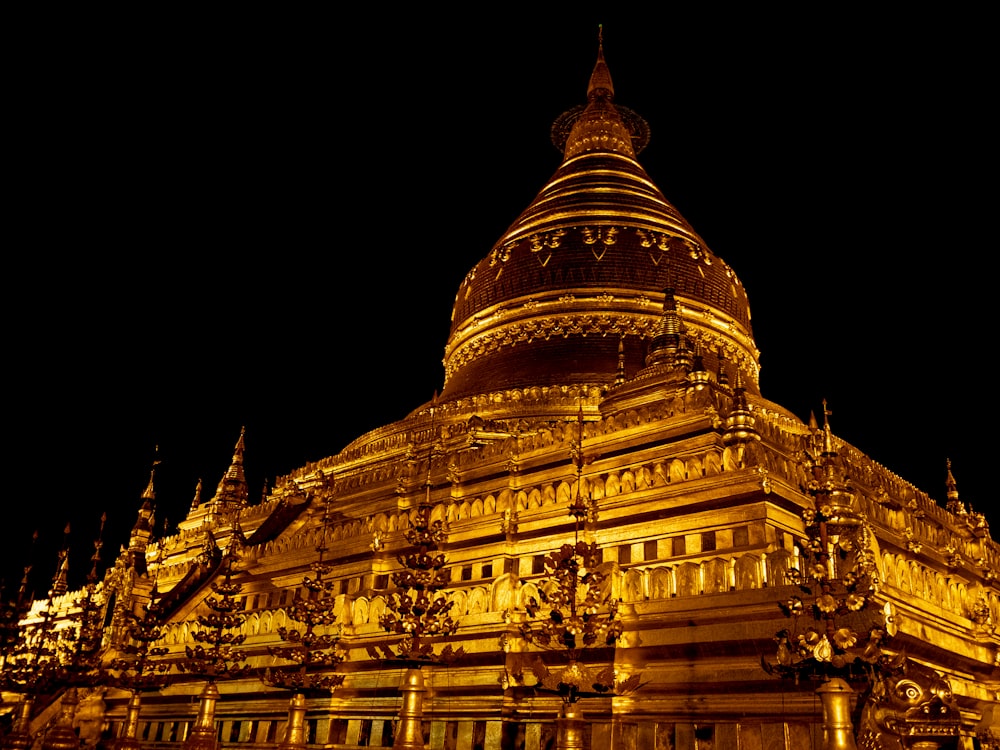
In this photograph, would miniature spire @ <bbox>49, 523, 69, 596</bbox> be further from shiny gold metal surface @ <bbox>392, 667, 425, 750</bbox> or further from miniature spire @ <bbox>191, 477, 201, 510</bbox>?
shiny gold metal surface @ <bbox>392, 667, 425, 750</bbox>

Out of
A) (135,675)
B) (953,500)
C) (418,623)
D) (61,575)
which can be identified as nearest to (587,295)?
(953,500)

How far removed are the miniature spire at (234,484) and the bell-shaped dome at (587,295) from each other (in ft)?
35.0

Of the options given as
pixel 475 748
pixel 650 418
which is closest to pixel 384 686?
pixel 475 748

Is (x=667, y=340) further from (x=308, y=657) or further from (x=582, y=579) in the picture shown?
(x=308, y=657)

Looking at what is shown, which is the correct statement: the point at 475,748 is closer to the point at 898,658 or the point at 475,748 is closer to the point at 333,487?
the point at 898,658

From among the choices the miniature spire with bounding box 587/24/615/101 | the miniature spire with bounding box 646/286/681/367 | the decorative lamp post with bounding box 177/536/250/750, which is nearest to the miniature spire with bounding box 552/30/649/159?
the miniature spire with bounding box 587/24/615/101

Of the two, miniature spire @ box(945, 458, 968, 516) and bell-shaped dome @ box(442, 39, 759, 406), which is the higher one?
bell-shaped dome @ box(442, 39, 759, 406)

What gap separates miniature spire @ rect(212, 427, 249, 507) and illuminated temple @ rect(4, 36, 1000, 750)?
4503 mm

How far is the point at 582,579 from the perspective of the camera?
11141 millimetres

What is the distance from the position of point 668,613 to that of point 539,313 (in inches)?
678

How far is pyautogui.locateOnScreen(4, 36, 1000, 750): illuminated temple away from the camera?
10.4m

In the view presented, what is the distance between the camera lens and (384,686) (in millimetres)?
14758

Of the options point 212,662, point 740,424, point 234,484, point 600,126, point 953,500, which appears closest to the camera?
point 212,662

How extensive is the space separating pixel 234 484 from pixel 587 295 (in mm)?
17514
